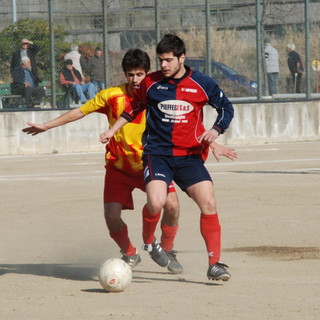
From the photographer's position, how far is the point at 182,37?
72.1 feet

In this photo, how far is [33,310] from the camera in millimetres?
6543

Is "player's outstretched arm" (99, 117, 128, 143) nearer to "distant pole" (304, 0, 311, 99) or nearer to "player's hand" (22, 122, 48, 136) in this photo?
"player's hand" (22, 122, 48, 136)

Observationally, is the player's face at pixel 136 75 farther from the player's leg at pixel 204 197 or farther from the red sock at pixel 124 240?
the red sock at pixel 124 240

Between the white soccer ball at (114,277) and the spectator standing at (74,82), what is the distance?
1371cm

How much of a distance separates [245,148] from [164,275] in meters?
13.1

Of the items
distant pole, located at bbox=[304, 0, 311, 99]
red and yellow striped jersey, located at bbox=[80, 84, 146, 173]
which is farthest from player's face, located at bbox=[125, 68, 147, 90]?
distant pole, located at bbox=[304, 0, 311, 99]

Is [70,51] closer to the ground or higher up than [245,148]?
higher up

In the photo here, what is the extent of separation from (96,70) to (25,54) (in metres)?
1.56

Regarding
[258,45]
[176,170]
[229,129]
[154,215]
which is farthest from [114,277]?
[258,45]

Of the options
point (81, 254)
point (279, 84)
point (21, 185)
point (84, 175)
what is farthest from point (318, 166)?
point (81, 254)

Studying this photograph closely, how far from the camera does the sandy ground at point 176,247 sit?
656 cm

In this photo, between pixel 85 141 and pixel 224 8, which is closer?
pixel 85 141

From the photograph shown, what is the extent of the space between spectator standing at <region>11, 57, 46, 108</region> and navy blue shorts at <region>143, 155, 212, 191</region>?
42.3 feet

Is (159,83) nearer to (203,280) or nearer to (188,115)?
(188,115)
